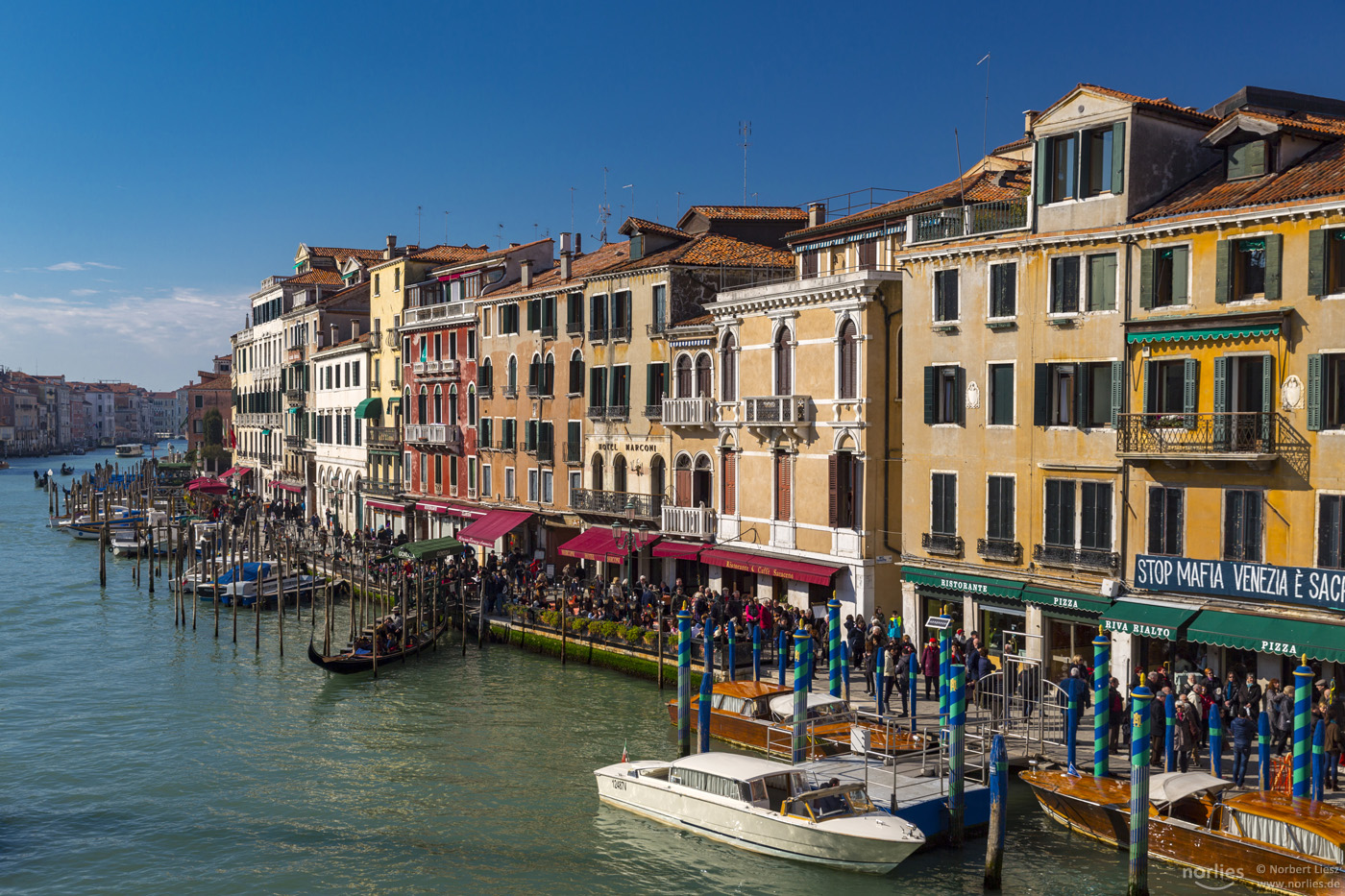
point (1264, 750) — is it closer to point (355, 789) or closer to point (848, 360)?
point (848, 360)

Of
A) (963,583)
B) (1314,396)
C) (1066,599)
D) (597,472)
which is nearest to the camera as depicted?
(1314,396)

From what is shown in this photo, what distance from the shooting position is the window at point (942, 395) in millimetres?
26812

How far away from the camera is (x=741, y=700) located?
24750 mm

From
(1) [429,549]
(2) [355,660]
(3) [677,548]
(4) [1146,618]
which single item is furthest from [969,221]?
(1) [429,549]

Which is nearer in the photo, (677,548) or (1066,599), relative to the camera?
(1066,599)

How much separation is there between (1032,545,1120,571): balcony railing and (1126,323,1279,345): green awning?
4.14 metres

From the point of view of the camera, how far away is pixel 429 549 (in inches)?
1672

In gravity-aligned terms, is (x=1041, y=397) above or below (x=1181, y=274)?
below

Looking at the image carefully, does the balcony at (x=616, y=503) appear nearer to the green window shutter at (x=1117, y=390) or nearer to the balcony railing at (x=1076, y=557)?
the balcony railing at (x=1076, y=557)

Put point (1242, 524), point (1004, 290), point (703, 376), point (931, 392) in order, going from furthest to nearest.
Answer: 1. point (703, 376)
2. point (931, 392)
3. point (1004, 290)
4. point (1242, 524)

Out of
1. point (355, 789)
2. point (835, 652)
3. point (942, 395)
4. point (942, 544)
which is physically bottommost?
point (355, 789)

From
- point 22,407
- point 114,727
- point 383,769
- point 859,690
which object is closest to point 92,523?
point 114,727

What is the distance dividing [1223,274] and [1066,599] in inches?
269

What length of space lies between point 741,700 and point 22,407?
19572 cm
